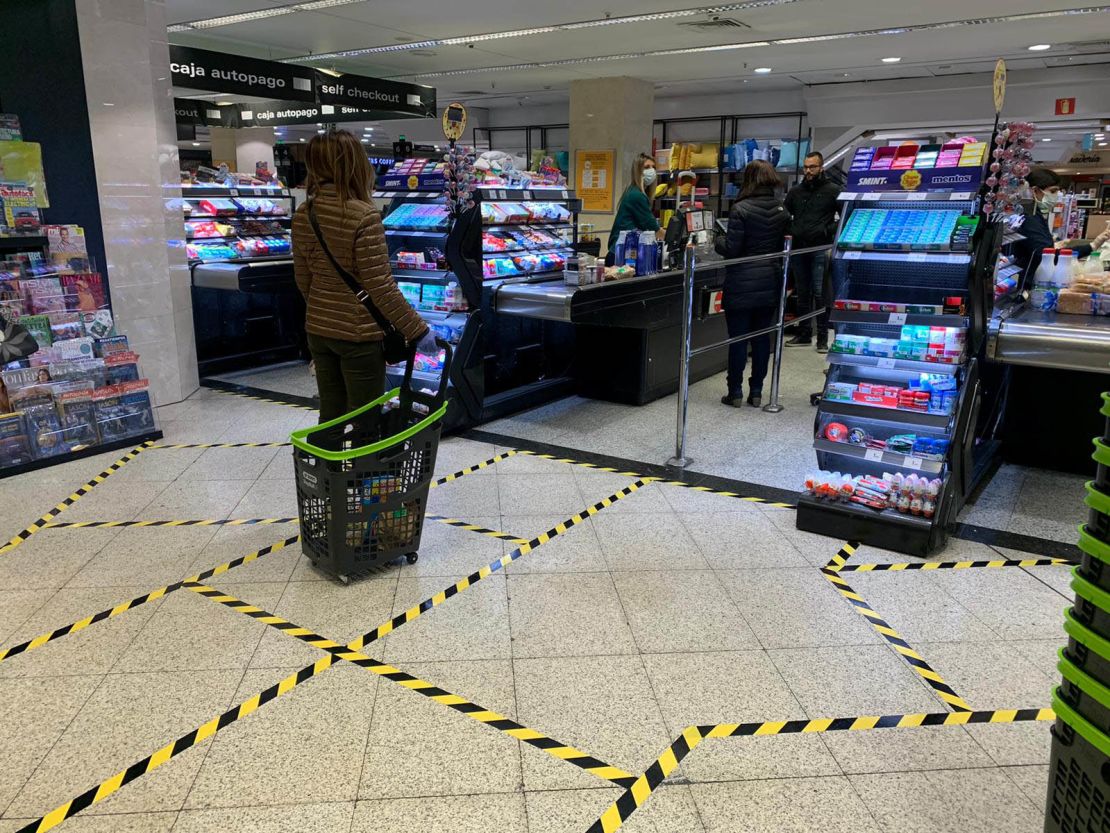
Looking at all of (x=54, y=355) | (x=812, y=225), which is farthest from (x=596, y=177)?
(x=54, y=355)

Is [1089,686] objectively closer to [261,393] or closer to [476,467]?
[476,467]

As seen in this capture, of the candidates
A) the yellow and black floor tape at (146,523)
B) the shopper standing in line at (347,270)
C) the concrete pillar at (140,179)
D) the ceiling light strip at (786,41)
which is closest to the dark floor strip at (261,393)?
the concrete pillar at (140,179)

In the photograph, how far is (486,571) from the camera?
3318 millimetres

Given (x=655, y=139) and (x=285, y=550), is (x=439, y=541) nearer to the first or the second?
(x=285, y=550)

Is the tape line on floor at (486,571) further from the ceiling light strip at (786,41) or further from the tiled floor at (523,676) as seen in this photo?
the ceiling light strip at (786,41)

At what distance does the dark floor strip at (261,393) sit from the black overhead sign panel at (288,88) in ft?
8.49

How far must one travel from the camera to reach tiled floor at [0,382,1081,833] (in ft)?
6.70

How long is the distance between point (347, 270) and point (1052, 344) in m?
3.11

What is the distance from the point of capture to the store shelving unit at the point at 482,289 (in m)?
5.03

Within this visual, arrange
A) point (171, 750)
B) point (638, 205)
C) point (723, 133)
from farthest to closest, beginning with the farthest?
1. point (723, 133)
2. point (638, 205)
3. point (171, 750)

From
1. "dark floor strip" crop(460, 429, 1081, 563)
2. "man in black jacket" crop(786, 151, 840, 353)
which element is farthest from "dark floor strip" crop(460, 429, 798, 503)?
"man in black jacket" crop(786, 151, 840, 353)

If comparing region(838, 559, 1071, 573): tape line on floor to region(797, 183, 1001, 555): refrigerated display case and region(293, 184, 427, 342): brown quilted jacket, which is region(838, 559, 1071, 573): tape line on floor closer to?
region(797, 183, 1001, 555): refrigerated display case

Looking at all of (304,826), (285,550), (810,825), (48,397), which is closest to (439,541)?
(285,550)

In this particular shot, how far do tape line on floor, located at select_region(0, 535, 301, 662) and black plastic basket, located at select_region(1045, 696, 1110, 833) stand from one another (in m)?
2.94
